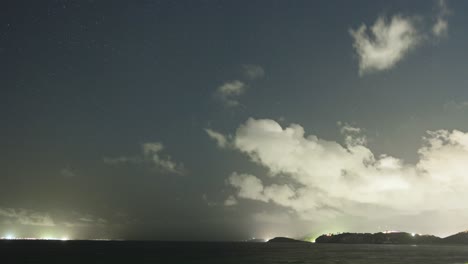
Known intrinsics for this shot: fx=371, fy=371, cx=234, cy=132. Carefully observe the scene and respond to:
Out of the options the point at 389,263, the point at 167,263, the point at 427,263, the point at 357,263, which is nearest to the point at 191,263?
the point at 167,263

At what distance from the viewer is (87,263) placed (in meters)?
127

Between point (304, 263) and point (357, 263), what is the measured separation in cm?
1873

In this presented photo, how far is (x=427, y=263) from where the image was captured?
122 m

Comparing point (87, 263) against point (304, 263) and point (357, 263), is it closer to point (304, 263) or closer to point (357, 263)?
point (304, 263)

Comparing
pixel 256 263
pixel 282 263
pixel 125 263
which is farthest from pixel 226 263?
pixel 125 263

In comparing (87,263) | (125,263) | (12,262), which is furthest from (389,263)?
(12,262)

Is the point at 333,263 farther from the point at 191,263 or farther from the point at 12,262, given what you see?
the point at 12,262

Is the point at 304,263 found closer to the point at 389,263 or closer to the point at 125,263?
the point at 389,263

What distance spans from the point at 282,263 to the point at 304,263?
25.6ft

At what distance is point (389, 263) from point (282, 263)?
37.1m

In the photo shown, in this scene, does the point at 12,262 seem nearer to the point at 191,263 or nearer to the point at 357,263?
the point at 191,263

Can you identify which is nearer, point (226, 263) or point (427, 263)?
point (427, 263)

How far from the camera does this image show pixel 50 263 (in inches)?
4958

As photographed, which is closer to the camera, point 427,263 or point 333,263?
point 427,263
